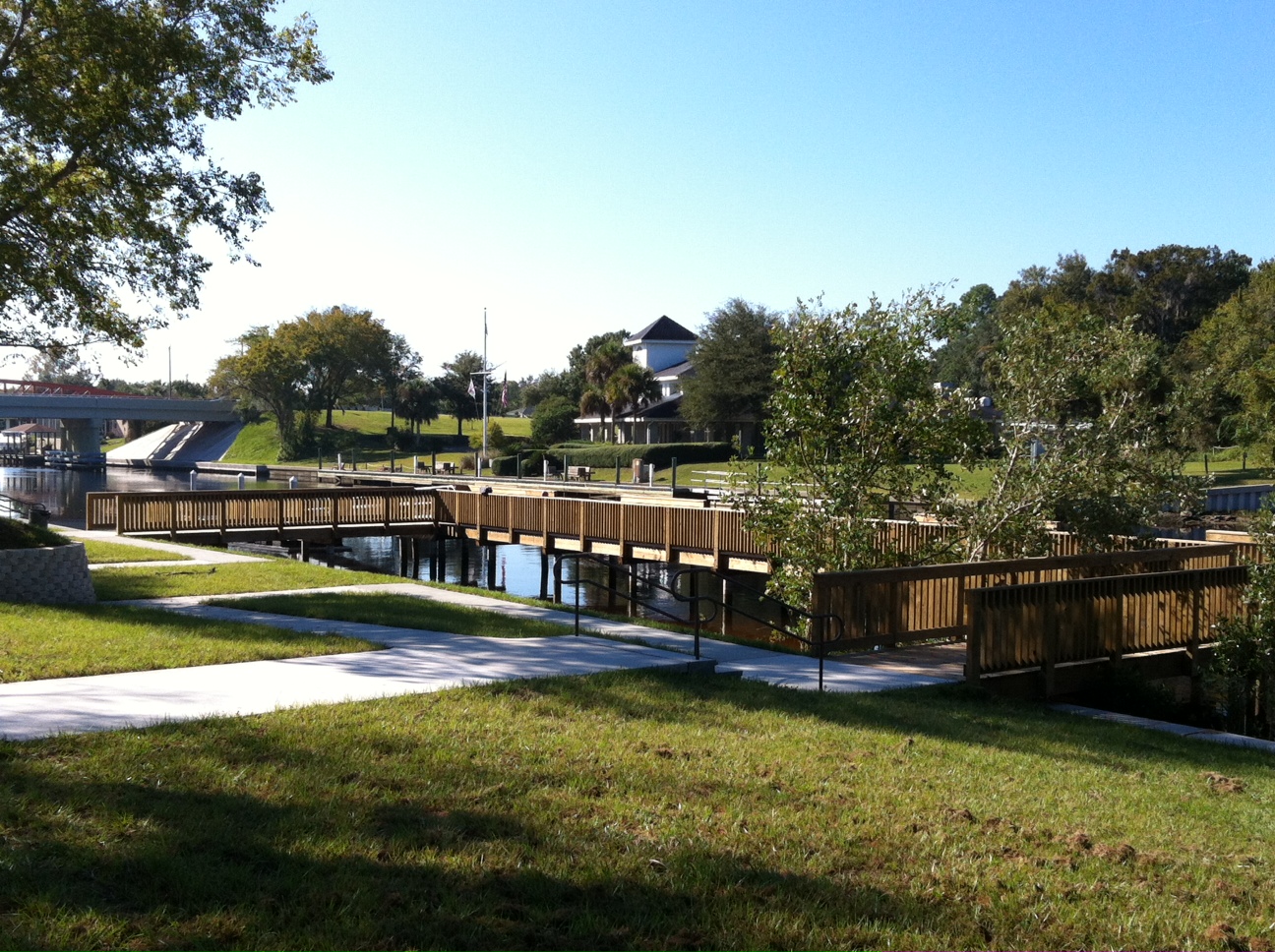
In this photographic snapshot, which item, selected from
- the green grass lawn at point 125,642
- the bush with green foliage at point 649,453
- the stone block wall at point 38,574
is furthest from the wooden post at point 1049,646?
the bush with green foliage at point 649,453

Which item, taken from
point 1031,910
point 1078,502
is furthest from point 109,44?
point 1031,910

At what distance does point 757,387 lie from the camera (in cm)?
7231

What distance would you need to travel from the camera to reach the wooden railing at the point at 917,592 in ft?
42.2

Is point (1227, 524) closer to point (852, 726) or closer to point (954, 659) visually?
point (954, 659)

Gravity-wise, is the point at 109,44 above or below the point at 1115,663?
above

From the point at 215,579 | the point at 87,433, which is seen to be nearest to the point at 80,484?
the point at 87,433

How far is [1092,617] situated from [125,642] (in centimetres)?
1001

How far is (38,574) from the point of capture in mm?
14453

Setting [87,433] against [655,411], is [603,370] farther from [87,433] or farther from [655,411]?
[87,433]

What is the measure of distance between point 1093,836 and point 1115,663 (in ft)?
24.4

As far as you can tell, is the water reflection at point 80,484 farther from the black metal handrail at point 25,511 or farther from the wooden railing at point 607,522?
the wooden railing at point 607,522

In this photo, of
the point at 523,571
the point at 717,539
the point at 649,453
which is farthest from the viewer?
the point at 649,453

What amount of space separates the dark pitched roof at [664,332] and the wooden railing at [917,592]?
92.8 metres

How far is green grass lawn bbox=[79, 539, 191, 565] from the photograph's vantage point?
20.7m
